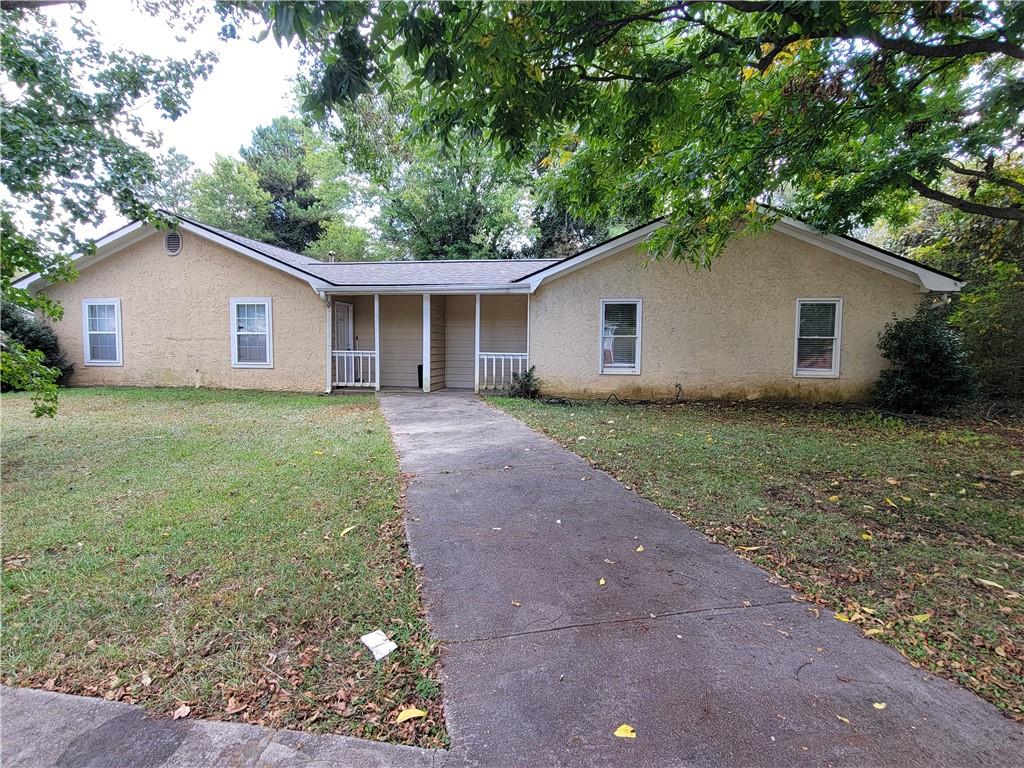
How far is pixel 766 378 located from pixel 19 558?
454 inches

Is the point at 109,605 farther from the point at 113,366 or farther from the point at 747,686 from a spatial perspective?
the point at 113,366

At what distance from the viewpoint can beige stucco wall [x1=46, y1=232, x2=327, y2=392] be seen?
40.1 ft

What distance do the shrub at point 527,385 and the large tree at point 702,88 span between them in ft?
13.2

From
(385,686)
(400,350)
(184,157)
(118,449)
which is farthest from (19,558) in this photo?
(184,157)

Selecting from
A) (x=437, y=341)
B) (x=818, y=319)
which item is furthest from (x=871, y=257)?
(x=437, y=341)

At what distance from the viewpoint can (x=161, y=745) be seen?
1839 millimetres

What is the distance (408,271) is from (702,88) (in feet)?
30.9

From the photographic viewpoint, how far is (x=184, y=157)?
101 feet

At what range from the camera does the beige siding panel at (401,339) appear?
44.3ft

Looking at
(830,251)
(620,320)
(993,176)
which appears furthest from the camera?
(620,320)

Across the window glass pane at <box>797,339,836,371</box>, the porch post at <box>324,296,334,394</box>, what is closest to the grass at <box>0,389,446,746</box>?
the porch post at <box>324,296,334,394</box>

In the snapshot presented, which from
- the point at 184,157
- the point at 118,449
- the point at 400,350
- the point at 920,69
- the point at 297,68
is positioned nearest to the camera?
the point at 297,68

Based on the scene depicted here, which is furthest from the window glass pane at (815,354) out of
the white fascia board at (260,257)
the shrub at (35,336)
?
the shrub at (35,336)

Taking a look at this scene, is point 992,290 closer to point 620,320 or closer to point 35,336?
point 620,320
